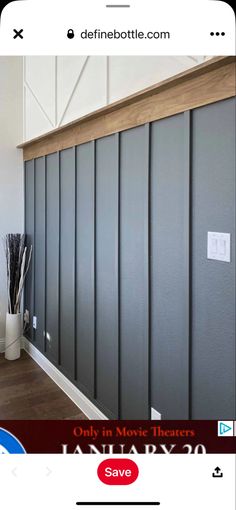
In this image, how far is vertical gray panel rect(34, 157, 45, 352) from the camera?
2.43 meters

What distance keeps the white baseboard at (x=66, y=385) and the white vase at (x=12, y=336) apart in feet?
0.41

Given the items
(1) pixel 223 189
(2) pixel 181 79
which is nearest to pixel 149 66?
(2) pixel 181 79

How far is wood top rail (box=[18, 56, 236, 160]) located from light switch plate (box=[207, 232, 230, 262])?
386 millimetres

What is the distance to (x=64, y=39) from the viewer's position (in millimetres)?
683

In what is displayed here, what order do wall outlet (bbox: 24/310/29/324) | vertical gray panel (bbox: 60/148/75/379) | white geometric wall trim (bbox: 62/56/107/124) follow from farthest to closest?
wall outlet (bbox: 24/310/29/324) → vertical gray panel (bbox: 60/148/75/379) → white geometric wall trim (bbox: 62/56/107/124)

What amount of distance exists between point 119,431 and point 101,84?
4.52ft

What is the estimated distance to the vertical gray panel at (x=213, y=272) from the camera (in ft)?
3.30
